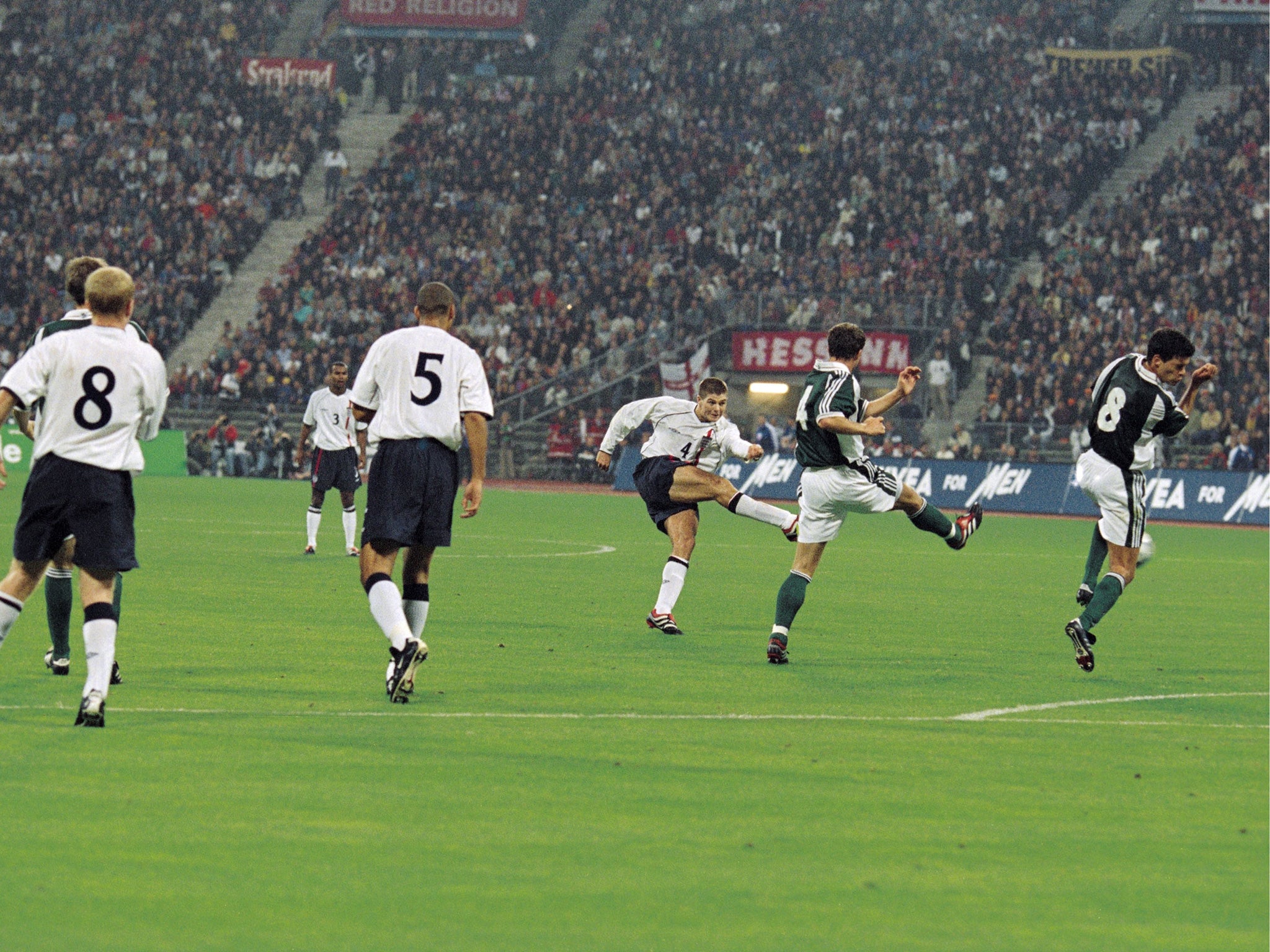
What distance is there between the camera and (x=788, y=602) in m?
11.7

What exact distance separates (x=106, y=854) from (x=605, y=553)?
648 inches

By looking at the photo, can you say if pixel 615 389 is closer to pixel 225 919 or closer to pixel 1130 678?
pixel 1130 678

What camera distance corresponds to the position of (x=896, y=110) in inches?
2072

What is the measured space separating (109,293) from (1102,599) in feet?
22.3

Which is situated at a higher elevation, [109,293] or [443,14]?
[443,14]

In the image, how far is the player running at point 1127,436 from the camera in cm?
1174

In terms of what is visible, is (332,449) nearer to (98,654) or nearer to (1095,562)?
(1095,562)

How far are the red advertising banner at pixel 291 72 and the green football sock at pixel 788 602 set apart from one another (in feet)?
170

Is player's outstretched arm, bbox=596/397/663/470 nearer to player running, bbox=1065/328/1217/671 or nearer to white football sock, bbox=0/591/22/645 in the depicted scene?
player running, bbox=1065/328/1217/671

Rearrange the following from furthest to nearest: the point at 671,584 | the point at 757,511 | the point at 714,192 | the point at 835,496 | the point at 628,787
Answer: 1. the point at 714,192
2. the point at 757,511
3. the point at 671,584
4. the point at 835,496
5. the point at 628,787

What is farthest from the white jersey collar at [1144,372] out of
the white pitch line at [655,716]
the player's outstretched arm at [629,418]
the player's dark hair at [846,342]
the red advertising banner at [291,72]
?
the red advertising banner at [291,72]

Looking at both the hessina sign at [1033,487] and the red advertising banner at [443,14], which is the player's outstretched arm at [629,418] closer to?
the hessina sign at [1033,487]

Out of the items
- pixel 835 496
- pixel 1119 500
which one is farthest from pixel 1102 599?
pixel 835 496

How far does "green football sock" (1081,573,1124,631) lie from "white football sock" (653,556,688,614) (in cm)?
317
